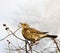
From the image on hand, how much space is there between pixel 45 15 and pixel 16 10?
23cm

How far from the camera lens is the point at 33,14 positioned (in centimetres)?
159

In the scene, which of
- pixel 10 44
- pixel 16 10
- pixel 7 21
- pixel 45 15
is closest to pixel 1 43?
pixel 10 44

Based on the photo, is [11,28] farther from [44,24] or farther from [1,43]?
[44,24]

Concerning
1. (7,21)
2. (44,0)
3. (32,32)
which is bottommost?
(32,32)

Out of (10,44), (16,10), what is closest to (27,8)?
(16,10)

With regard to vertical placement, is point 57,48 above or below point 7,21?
below

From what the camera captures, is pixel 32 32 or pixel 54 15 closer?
pixel 32 32

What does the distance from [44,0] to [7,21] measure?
0.34 metres

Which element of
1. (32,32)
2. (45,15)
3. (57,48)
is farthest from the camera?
(45,15)

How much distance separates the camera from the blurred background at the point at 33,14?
1.56m

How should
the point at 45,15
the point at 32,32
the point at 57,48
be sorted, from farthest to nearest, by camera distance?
the point at 45,15, the point at 57,48, the point at 32,32

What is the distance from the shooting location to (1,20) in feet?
5.12

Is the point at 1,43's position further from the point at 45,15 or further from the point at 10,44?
the point at 45,15

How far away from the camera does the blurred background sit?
1560 millimetres
